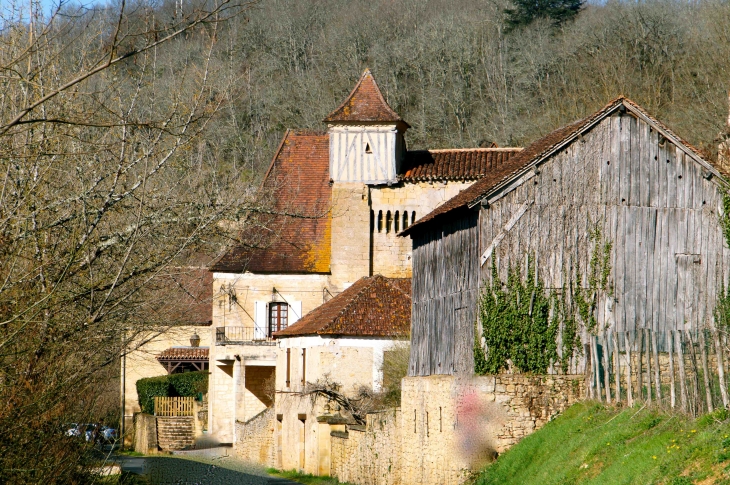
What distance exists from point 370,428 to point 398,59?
34.9m

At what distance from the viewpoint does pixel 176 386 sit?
45.2 m

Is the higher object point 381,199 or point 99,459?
point 381,199

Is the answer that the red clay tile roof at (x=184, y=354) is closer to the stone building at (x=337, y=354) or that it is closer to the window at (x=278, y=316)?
the window at (x=278, y=316)

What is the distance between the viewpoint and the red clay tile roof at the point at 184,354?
1847 inches

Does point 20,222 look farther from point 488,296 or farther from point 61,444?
point 488,296

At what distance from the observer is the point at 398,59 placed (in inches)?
2222

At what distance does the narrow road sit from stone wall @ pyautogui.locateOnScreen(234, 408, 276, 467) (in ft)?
1.85

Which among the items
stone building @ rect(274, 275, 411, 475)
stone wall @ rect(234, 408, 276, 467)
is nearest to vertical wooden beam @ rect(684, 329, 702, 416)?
stone building @ rect(274, 275, 411, 475)

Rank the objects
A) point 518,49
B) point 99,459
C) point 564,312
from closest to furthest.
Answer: point 99,459 → point 564,312 → point 518,49

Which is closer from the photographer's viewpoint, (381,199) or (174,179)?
(174,179)

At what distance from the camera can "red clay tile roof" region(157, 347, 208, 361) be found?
4691cm

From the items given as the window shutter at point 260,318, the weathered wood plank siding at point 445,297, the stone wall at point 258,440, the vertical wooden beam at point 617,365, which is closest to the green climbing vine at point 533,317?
the weathered wood plank siding at point 445,297

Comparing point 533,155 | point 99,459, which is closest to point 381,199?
point 533,155

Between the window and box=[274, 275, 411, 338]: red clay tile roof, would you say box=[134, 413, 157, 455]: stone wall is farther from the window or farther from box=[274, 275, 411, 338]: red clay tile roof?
box=[274, 275, 411, 338]: red clay tile roof
